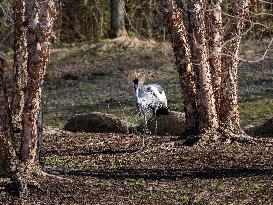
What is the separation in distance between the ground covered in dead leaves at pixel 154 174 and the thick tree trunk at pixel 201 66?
50 centimetres

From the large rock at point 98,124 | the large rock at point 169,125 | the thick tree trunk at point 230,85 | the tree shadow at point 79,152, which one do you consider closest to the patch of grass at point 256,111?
the large rock at point 169,125

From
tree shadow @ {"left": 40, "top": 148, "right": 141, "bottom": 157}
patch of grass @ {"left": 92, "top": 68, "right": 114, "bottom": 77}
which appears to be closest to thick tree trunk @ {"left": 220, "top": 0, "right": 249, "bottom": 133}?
tree shadow @ {"left": 40, "top": 148, "right": 141, "bottom": 157}

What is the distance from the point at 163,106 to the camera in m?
10.9

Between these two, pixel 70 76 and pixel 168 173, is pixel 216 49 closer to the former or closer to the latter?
pixel 168 173

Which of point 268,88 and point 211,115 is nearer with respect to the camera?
point 211,115

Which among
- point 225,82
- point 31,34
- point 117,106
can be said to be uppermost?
point 31,34

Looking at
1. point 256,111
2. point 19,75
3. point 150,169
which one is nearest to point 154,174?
point 150,169

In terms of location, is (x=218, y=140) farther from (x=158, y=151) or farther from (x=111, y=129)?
(x=111, y=129)

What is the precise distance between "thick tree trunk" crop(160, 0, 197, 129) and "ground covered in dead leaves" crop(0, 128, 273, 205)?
659 mm

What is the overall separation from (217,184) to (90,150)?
10.7ft

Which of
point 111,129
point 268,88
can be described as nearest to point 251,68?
point 268,88

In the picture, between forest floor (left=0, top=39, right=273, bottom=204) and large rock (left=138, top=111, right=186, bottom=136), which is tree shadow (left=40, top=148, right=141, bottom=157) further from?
large rock (left=138, top=111, right=186, bottom=136)

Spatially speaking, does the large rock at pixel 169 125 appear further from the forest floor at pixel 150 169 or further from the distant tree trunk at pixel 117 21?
the distant tree trunk at pixel 117 21

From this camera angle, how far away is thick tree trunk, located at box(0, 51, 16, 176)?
802cm
